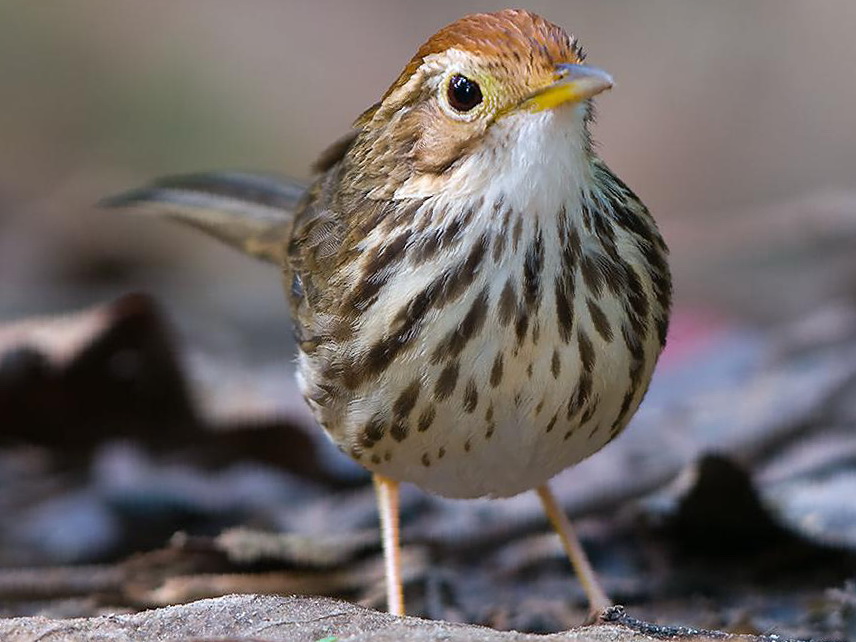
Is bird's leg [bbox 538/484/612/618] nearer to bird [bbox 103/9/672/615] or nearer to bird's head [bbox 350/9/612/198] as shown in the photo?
bird [bbox 103/9/672/615]

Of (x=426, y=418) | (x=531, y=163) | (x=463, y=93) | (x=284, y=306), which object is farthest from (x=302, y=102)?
(x=531, y=163)

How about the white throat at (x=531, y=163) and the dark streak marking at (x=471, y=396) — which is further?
the dark streak marking at (x=471, y=396)

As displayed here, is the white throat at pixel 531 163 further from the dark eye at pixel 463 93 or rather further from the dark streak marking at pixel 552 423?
the dark streak marking at pixel 552 423

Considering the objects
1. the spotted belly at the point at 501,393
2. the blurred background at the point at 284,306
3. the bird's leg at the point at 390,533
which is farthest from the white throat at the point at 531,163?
the blurred background at the point at 284,306

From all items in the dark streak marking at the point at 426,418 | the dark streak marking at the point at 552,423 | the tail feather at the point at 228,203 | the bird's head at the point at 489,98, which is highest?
the tail feather at the point at 228,203

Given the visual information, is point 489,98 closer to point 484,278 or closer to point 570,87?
point 570,87

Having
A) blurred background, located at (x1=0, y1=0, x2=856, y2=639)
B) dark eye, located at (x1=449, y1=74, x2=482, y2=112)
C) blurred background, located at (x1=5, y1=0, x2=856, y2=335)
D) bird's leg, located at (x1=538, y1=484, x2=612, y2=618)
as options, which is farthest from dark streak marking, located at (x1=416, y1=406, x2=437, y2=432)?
blurred background, located at (x1=5, y1=0, x2=856, y2=335)

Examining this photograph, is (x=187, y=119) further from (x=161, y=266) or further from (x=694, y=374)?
(x=694, y=374)
